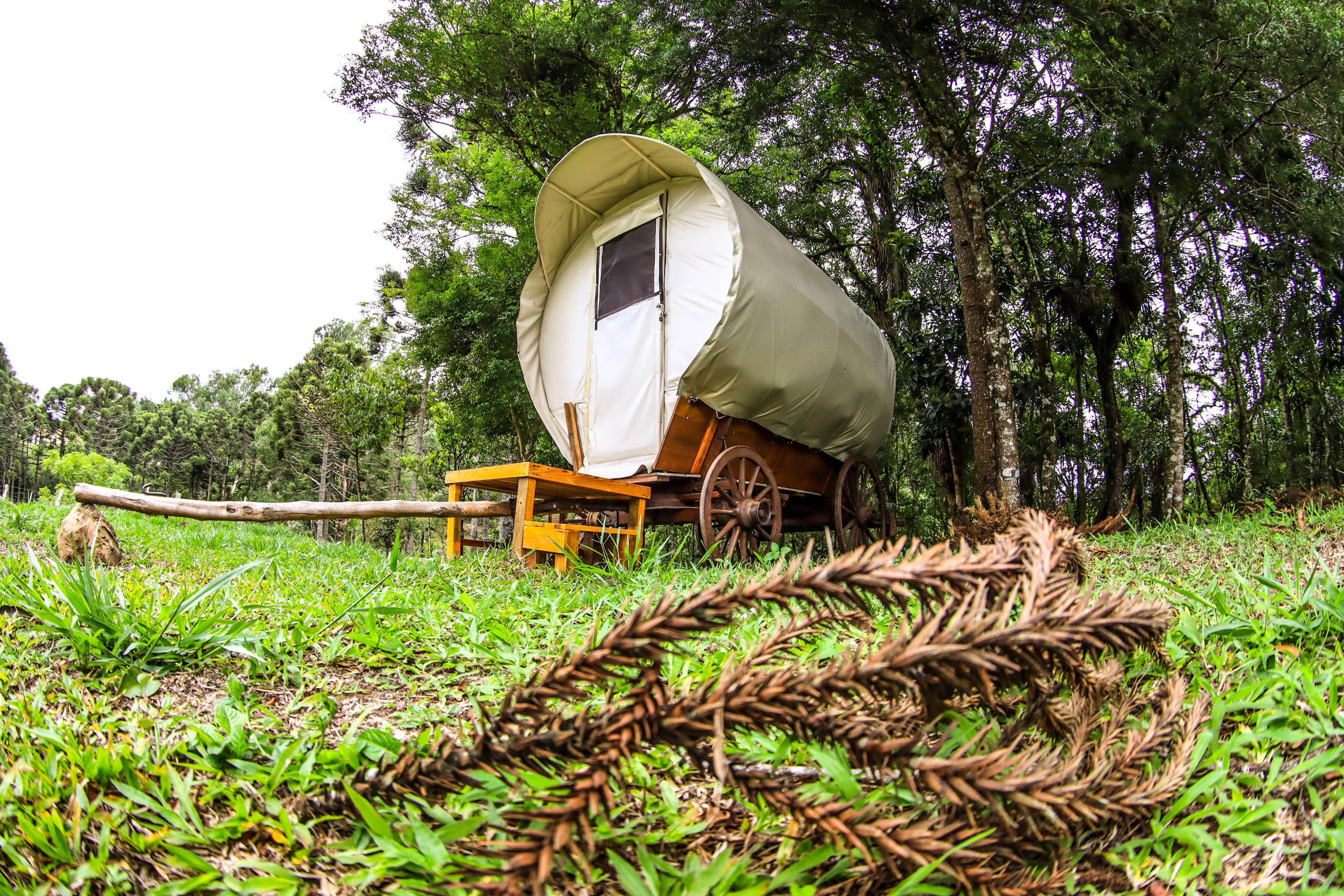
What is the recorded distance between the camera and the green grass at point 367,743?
85 cm

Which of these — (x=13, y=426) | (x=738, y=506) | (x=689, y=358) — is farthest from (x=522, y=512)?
(x=13, y=426)

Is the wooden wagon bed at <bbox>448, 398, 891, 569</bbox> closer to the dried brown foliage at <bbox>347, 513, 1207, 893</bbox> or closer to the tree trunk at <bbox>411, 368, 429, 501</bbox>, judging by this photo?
the dried brown foliage at <bbox>347, 513, 1207, 893</bbox>

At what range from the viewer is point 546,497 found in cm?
535

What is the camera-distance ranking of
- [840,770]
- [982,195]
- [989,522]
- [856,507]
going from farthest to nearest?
[982,195] < [856,507] < [989,522] < [840,770]

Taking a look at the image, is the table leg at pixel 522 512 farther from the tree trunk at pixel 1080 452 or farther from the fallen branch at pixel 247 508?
the tree trunk at pixel 1080 452

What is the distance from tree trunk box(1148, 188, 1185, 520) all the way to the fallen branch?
23.3 feet

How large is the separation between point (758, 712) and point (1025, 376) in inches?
542

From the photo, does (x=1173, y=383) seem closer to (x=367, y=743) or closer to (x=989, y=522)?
(x=989, y=522)

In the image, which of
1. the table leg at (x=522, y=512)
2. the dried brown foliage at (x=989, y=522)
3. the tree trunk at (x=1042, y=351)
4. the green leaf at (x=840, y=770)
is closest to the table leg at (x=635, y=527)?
the table leg at (x=522, y=512)

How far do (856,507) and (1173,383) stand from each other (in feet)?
15.7

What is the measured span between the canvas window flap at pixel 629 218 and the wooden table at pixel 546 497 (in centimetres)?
232

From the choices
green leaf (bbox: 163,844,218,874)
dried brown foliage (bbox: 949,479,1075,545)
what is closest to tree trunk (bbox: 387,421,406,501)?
dried brown foliage (bbox: 949,479,1075,545)

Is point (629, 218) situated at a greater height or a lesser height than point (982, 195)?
lesser

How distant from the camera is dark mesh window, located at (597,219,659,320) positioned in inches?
224
